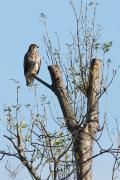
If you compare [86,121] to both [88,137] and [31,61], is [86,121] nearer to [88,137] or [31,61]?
[88,137]

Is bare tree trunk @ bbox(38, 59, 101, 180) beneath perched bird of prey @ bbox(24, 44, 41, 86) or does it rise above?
beneath

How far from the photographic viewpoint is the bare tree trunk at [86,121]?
7.13 meters

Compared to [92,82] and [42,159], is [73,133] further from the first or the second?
[92,82]

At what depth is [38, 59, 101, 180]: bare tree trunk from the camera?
7129mm

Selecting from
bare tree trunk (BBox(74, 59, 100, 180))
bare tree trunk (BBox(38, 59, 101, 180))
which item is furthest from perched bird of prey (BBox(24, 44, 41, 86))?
bare tree trunk (BBox(74, 59, 100, 180))

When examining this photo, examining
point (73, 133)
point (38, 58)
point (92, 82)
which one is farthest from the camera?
point (38, 58)

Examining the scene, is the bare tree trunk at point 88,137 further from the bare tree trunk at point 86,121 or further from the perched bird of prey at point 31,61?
the perched bird of prey at point 31,61

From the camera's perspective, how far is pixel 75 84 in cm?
809

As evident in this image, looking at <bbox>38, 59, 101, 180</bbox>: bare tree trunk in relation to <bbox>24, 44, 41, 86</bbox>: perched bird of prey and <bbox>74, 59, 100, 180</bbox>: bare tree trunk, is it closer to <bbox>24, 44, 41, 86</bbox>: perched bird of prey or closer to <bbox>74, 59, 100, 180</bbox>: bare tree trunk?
<bbox>74, 59, 100, 180</bbox>: bare tree trunk

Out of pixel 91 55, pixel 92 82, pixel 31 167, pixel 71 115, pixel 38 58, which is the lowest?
pixel 31 167

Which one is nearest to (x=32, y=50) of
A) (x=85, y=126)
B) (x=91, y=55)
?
(x=91, y=55)

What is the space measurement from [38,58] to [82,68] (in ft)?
23.7

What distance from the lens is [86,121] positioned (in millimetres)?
7348

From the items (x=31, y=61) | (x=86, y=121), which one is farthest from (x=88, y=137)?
(x=31, y=61)
